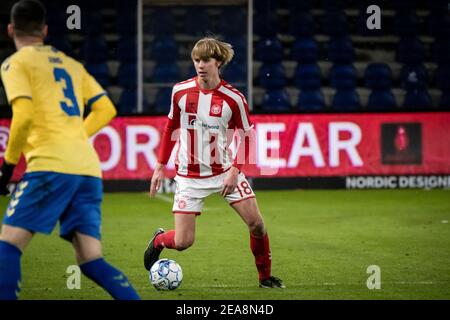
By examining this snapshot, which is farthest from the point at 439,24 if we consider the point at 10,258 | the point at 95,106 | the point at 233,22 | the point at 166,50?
the point at 10,258

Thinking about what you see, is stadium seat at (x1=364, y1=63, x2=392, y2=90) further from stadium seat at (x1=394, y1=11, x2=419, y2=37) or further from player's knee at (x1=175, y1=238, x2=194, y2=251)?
player's knee at (x1=175, y1=238, x2=194, y2=251)

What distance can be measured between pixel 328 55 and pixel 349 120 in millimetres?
3708

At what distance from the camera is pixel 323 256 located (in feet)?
A: 29.6

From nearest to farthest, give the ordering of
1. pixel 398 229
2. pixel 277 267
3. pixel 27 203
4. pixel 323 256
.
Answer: pixel 27 203 < pixel 277 267 < pixel 323 256 < pixel 398 229

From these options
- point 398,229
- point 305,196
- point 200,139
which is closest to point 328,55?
point 305,196

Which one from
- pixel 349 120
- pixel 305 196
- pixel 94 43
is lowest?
pixel 305 196

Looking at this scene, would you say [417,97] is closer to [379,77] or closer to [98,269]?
[379,77]

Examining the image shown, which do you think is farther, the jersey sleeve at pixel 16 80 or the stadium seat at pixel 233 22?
Result: the stadium seat at pixel 233 22

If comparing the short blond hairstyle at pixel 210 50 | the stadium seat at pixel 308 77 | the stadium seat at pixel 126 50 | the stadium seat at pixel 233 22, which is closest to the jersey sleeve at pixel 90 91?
the short blond hairstyle at pixel 210 50

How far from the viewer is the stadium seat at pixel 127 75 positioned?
17.1 m

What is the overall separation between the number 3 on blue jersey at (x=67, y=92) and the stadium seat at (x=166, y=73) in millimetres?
11168

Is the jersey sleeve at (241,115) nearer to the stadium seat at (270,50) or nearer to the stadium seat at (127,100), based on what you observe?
the stadium seat at (127,100)
